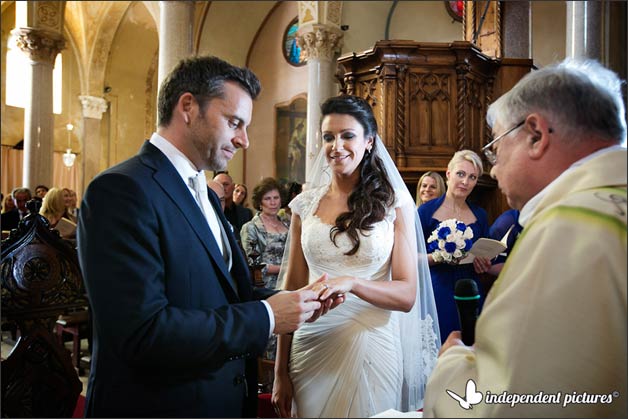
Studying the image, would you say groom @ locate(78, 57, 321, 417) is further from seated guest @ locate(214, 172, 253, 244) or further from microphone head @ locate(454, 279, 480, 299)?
seated guest @ locate(214, 172, 253, 244)

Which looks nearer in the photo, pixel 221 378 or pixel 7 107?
pixel 221 378

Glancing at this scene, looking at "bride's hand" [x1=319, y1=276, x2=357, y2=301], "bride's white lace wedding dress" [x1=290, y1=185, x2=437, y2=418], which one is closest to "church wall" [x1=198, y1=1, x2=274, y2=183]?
"bride's white lace wedding dress" [x1=290, y1=185, x2=437, y2=418]

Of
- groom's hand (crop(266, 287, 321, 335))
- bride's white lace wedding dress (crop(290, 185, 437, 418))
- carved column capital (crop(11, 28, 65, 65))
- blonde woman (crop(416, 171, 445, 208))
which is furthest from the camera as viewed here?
carved column capital (crop(11, 28, 65, 65))

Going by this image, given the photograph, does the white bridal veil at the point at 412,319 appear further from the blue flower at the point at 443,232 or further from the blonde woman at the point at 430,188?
the blonde woman at the point at 430,188

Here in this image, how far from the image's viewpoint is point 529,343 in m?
1.14

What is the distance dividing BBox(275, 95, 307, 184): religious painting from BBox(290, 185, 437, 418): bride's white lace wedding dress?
12538mm

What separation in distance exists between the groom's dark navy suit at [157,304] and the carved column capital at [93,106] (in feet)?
55.9

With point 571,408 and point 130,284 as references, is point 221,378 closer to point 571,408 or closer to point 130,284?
point 130,284

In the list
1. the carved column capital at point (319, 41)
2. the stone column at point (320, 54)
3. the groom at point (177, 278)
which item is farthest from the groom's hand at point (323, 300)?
the carved column capital at point (319, 41)

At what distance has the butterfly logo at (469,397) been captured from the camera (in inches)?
47.9

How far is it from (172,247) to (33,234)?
0.88m

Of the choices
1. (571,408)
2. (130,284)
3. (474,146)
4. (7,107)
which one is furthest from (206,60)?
(7,107)

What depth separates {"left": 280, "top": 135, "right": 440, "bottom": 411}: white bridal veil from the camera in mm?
2459

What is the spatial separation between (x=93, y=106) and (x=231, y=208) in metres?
13.0
